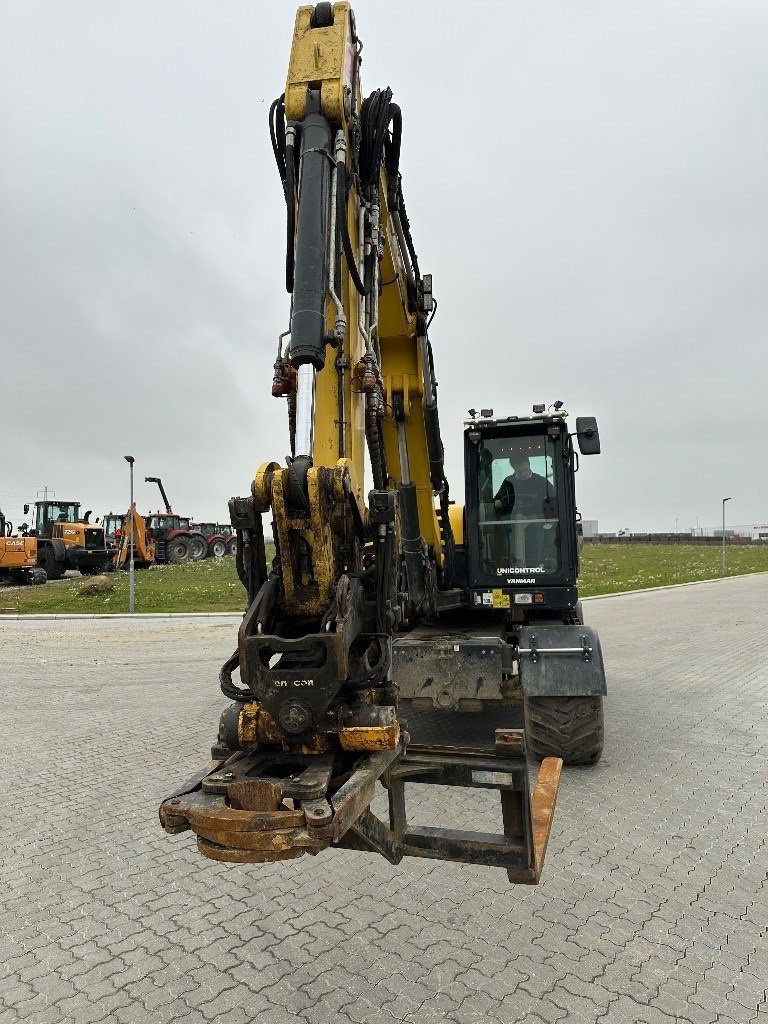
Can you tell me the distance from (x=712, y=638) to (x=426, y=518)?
8.81 meters

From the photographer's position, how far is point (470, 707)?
5824mm

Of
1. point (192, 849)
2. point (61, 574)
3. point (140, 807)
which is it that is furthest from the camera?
point (61, 574)

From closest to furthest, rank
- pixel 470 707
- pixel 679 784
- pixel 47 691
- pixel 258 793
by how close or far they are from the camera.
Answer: pixel 258 793 < pixel 679 784 < pixel 470 707 < pixel 47 691

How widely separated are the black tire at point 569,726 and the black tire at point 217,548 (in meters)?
32.6

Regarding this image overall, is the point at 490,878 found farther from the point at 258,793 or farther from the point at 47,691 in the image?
the point at 47,691

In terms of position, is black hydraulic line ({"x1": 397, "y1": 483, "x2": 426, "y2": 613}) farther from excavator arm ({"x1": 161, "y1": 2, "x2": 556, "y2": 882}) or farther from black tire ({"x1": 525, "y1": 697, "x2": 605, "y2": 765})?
black tire ({"x1": 525, "y1": 697, "x2": 605, "y2": 765})

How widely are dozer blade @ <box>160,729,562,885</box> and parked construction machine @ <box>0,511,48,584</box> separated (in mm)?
25270

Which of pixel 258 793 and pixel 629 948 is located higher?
pixel 258 793

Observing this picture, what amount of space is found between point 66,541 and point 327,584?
90.0 feet

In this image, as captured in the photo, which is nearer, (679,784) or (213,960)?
(213,960)

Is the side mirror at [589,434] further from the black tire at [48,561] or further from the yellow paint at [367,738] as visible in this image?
the black tire at [48,561]

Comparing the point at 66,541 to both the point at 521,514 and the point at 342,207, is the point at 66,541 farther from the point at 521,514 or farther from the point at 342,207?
the point at 342,207

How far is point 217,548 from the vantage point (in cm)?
3738

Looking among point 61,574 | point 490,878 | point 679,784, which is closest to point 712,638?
point 679,784
